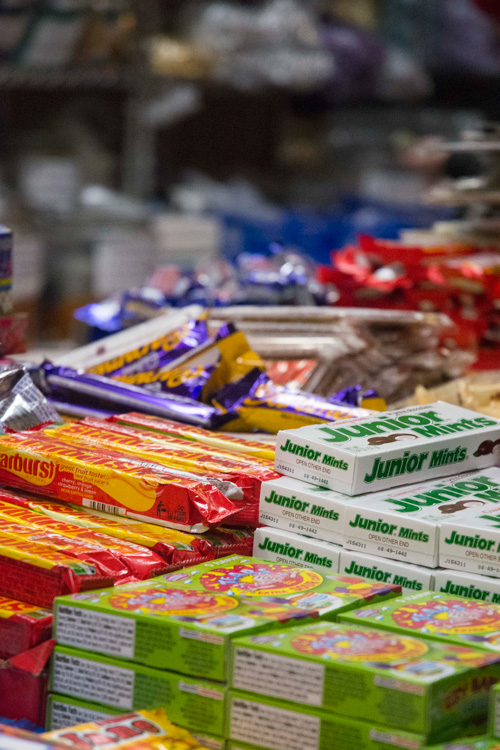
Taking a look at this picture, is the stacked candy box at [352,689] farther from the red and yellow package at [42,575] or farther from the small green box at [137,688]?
the red and yellow package at [42,575]

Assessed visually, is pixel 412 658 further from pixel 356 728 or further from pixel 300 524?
pixel 300 524

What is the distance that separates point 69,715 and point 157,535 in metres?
0.26

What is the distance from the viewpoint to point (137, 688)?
909 millimetres

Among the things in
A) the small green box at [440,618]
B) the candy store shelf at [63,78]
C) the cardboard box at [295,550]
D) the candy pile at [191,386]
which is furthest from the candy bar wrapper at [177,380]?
the candy store shelf at [63,78]

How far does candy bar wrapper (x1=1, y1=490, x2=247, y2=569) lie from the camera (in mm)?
1116

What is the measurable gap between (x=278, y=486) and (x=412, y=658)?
36 cm

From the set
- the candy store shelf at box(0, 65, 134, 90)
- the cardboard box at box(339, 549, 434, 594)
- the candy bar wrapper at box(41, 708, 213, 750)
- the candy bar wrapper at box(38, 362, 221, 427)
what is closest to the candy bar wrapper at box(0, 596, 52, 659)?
the candy bar wrapper at box(41, 708, 213, 750)

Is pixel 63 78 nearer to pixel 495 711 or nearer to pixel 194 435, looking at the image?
pixel 194 435

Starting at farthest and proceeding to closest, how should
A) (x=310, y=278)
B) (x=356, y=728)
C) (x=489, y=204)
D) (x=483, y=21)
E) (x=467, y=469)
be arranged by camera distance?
(x=483, y=21)
(x=489, y=204)
(x=310, y=278)
(x=467, y=469)
(x=356, y=728)

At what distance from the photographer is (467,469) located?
130cm

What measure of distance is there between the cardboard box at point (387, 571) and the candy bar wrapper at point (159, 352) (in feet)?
2.04

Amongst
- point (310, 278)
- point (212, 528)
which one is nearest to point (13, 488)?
point (212, 528)

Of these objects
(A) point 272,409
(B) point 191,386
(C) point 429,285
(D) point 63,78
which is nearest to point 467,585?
(A) point 272,409

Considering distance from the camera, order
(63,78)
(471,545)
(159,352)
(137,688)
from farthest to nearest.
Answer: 1. (63,78)
2. (159,352)
3. (471,545)
4. (137,688)
